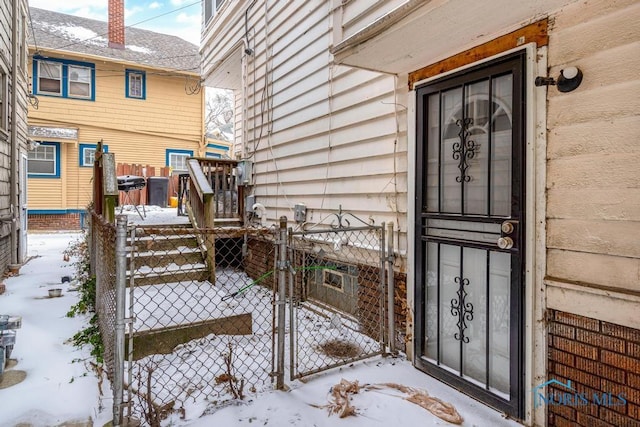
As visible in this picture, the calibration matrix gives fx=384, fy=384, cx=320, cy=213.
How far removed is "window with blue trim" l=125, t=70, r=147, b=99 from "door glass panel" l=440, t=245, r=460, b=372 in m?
15.6

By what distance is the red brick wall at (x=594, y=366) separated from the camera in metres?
2.05

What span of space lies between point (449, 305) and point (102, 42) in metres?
17.5

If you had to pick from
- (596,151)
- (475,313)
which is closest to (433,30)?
(596,151)

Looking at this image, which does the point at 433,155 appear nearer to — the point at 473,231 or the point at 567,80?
the point at 473,231

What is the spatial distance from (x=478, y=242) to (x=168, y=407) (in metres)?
2.50

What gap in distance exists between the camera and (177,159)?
16094mm

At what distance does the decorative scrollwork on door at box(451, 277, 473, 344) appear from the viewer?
2994mm

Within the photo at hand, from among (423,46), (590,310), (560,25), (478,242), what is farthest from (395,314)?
(560,25)

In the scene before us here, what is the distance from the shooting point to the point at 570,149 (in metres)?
2.31

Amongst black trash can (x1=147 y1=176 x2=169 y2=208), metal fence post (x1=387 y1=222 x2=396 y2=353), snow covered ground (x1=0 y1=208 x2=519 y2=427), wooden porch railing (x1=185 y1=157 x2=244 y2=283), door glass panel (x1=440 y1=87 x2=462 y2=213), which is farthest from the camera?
black trash can (x1=147 y1=176 x2=169 y2=208)

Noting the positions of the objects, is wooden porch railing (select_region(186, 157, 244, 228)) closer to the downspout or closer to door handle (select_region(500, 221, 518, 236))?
the downspout

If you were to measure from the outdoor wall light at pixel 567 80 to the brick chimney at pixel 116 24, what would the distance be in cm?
1738

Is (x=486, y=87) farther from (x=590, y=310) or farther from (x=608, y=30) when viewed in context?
(x=590, y=310)

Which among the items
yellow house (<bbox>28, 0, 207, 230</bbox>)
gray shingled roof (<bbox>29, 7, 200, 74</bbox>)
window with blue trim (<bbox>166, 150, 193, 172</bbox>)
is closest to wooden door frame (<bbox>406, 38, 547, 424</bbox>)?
yellow house (<bbox>28, 0, 207, 230</bbox>)
